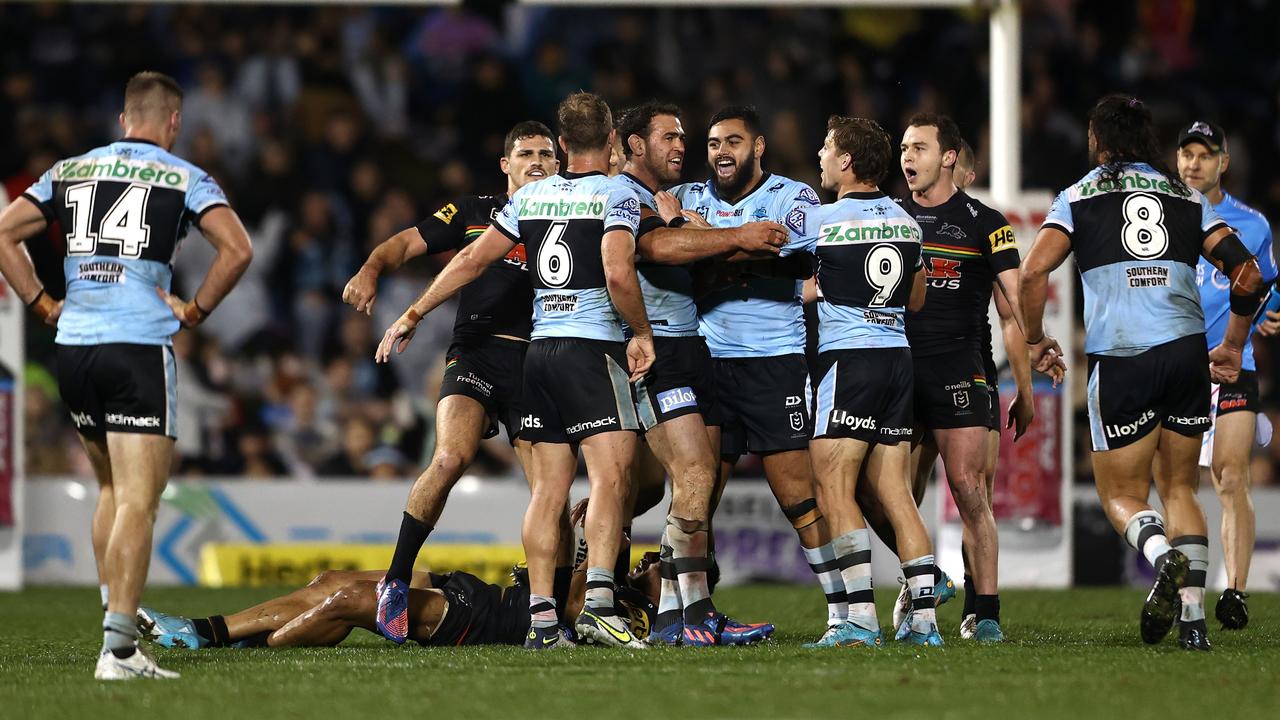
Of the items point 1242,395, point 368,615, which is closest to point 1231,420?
point 1242,395

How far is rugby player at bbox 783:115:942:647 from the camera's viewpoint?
25.3 ft

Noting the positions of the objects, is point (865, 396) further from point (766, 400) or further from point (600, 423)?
point (600, 423)

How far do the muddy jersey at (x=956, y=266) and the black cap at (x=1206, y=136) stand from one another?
1.37m

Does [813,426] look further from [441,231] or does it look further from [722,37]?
[722,37]

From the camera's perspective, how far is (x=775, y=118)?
18.0 m

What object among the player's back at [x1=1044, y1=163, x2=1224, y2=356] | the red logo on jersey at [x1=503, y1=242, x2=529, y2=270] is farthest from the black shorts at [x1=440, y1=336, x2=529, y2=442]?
the player's back at [x1=1044, y1=163, x2=1224, y2=356]

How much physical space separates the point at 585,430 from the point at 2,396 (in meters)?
7.20

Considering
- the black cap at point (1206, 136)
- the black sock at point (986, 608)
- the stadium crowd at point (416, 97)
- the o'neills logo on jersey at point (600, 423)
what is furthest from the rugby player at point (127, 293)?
the stadium crowd at point (416, 97)

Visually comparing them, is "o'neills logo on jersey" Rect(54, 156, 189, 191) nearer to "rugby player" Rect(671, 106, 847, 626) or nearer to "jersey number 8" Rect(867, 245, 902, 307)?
"rugby player" Rect(671, 106, 847, 626)

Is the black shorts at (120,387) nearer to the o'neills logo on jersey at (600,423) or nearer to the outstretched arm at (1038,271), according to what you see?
the o'neills logo on jersey at (600,423)

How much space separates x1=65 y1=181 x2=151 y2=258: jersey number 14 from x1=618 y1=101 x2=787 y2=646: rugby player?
227 centimetres

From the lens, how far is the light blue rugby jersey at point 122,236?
682 cm

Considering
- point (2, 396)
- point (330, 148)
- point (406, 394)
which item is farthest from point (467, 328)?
point (330, 148)

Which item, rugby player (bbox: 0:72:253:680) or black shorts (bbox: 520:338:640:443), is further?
black shorts (bbox: 520:338:640:443)
